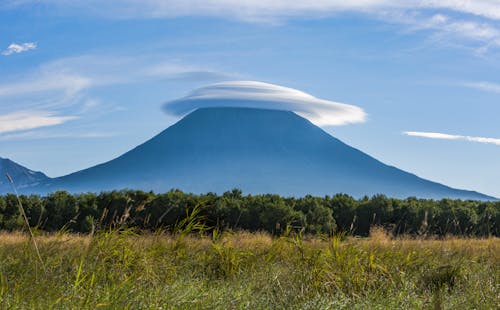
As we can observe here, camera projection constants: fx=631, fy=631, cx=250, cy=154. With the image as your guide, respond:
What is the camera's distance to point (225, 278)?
10586mm

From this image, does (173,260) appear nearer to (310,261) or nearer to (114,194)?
(310,261)

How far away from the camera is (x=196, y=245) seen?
11.8m

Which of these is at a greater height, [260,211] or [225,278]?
[260,211]

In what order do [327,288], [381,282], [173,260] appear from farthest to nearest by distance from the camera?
[173,260]
[381,282]
[327,288]

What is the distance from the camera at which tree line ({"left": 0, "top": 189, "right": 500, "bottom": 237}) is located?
36531 mm

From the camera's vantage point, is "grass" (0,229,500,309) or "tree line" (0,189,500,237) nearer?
"grass" (0,229,500,309)

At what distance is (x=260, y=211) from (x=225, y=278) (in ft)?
Result: 87.5

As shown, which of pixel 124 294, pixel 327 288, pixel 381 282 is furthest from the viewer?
pixel 381 282

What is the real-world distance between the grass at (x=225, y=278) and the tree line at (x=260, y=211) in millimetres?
24160

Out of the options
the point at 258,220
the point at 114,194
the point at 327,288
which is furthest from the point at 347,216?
the point at 327,288

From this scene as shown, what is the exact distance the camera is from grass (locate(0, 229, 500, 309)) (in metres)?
7.52

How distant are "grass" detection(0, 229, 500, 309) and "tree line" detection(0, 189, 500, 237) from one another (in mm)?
24160

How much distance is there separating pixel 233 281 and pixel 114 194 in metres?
31.0

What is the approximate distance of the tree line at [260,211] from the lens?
1438 inches
